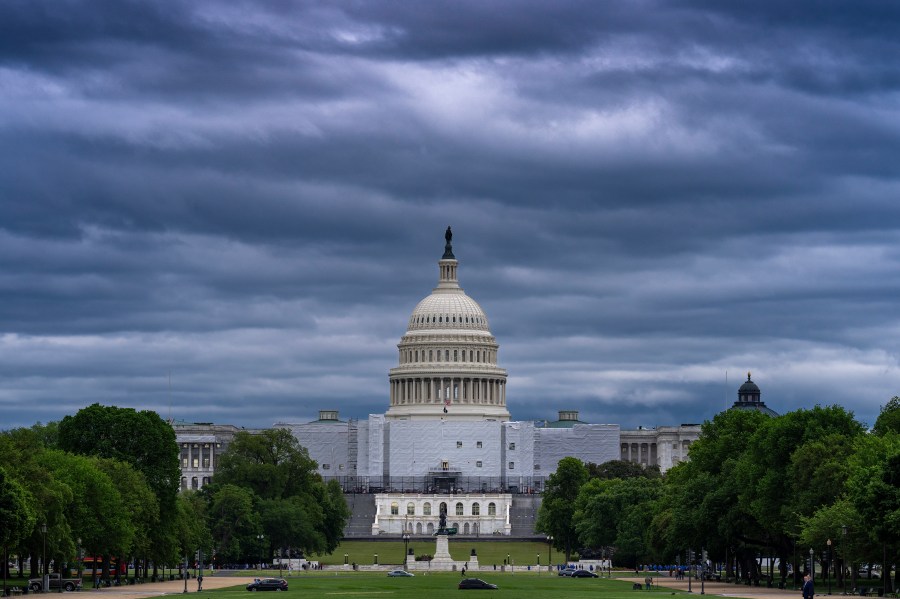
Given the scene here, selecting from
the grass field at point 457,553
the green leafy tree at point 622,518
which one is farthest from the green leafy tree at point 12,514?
the grass field at point 457,553

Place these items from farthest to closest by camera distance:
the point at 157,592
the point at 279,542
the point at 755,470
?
the point at 279,542, the point at 755,470, the point at 157,592

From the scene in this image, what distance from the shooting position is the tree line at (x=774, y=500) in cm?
9188

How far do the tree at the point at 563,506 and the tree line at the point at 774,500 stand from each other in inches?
652

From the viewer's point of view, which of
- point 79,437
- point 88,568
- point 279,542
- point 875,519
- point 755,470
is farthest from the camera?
point 279,542

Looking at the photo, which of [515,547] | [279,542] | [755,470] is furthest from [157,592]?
[515,547]

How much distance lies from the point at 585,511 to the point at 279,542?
87.6ft

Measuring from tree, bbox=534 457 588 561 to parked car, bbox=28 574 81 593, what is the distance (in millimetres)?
72596

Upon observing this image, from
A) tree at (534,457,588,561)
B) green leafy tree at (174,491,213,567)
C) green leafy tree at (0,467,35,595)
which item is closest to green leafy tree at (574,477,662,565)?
tree at (534,457,588,561)

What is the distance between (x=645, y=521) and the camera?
14650 cm

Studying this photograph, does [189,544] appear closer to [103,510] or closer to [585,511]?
[103,510]

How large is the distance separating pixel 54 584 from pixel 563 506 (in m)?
81.7

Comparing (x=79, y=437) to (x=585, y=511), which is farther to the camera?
(x=585, y=511)

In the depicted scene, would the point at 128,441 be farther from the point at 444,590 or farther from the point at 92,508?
the point at 444,590

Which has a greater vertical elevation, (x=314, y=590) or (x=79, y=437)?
(x=79, y=437)
